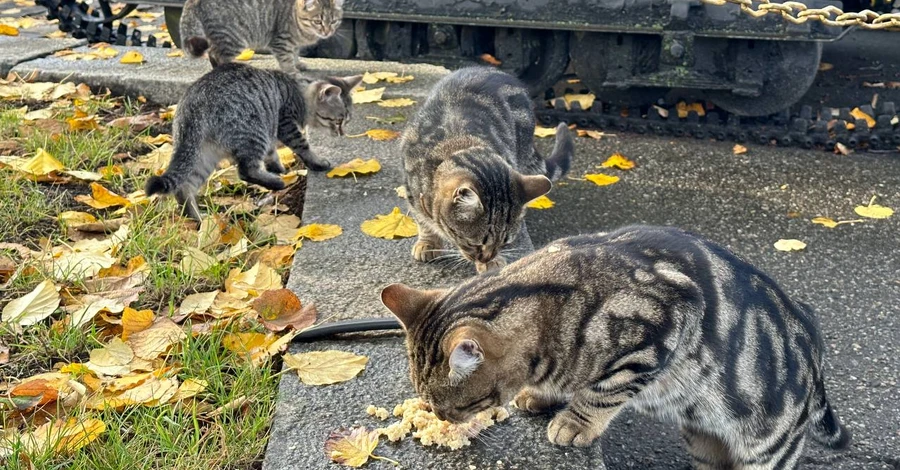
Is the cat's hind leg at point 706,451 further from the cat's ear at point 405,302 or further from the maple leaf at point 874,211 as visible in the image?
the maple leaf at point 874,211

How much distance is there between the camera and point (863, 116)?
A: 600cm

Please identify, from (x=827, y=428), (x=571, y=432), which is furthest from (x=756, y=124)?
(x=571, y=432)

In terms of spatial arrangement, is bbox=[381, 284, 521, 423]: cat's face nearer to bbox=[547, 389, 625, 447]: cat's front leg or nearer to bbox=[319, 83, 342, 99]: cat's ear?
bbox=[547, 389, 625, 447]: cat's front leg

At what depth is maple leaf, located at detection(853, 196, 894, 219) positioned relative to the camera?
4.77m

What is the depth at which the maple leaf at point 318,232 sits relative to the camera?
151 inches

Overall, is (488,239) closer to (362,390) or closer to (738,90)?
(362,390)

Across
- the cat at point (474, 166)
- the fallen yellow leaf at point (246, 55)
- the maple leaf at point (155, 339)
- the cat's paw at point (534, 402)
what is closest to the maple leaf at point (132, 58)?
the fallen yellow leaf at point (246, 55)

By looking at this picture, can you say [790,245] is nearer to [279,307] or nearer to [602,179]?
[602,179]

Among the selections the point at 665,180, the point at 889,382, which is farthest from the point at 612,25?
the point at 889,382

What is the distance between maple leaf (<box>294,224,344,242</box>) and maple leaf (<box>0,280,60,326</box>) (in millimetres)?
1031

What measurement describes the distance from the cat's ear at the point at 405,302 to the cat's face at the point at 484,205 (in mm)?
1007

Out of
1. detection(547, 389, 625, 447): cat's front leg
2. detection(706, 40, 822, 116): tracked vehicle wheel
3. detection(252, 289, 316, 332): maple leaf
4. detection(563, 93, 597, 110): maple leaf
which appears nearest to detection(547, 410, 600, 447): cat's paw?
detection(547, 389, 625, 447): cat's front leg

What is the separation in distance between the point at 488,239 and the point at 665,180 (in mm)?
2032

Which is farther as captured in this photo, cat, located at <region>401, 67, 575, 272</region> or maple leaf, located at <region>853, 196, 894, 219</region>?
A: maple leaf, located at <region>853, 196, 894, 219</region>
